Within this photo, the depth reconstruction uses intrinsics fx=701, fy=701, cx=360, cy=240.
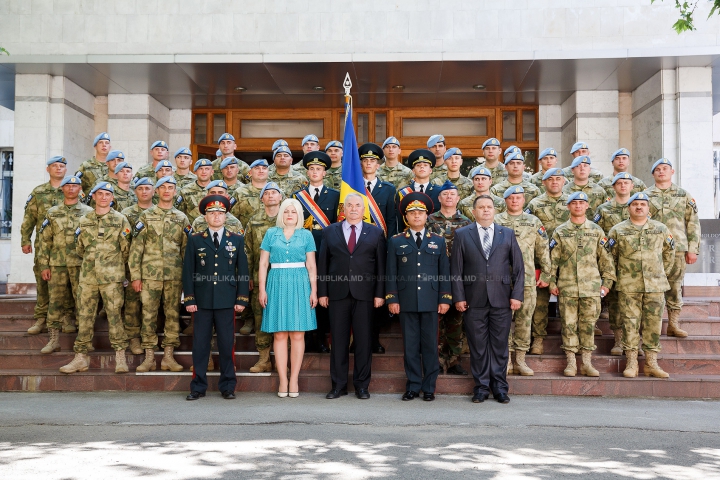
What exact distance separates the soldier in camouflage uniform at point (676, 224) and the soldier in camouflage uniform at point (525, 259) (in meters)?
1.59

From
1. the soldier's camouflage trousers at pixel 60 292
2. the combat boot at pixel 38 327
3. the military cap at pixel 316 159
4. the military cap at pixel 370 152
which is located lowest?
the combat boot at pixel 38 327

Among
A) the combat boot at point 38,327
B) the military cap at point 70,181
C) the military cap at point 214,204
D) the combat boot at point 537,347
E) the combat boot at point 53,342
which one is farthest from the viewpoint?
the combat boot at point 38,327

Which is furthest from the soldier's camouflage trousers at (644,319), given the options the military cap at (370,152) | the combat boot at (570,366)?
the military cap at (370,152)

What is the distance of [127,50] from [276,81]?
2518 mm

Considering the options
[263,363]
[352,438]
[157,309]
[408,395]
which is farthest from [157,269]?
[352,438]

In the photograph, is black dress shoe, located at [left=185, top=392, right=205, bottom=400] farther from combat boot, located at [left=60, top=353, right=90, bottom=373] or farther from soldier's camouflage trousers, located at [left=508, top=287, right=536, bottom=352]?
soldier's camouflage trousers, located at [left=508, top=287, right=536, bottom=352]

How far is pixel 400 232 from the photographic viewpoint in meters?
7.84

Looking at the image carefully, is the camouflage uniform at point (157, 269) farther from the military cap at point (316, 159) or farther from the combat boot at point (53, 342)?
the military cap at point (316, 159)

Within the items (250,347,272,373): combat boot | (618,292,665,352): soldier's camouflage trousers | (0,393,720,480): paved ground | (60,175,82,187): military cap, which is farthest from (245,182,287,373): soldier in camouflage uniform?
(618,292,665,352): soldier's camouflage trousers

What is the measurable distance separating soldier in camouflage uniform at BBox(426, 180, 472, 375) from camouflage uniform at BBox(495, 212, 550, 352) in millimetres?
496

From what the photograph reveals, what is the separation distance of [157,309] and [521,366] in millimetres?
3874

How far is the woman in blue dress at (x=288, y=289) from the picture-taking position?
6719 mm

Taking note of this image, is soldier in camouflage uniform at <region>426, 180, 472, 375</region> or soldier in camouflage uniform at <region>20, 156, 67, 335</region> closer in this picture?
soldier in camouflage uniform at <region>426, 180, 472, 375</region>

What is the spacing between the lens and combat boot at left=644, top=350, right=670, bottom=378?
7031 millimetres
